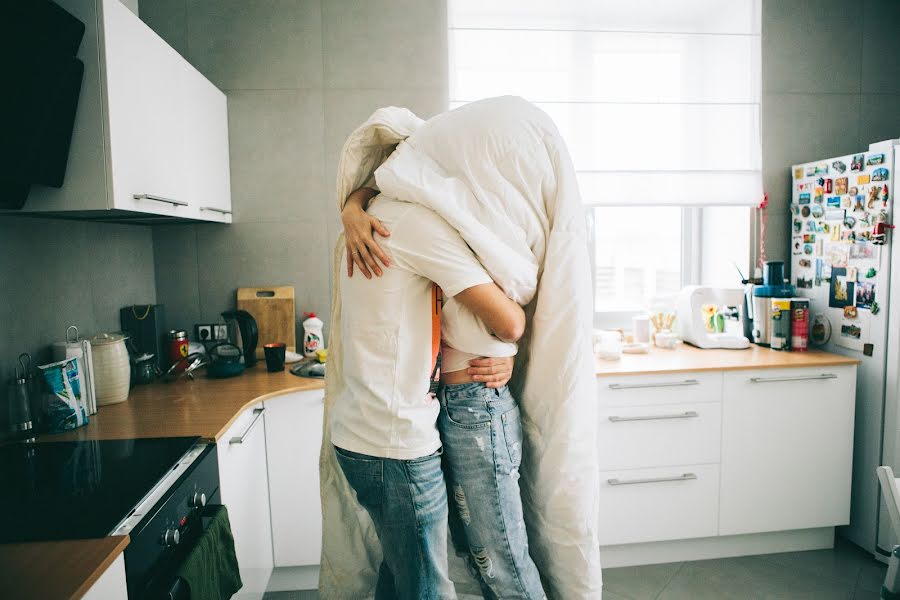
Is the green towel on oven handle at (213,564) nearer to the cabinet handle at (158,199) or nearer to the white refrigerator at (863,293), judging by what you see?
the cabinet handle at (158,199)

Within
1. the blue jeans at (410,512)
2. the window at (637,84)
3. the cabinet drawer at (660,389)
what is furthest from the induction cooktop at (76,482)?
the window at (637,84)

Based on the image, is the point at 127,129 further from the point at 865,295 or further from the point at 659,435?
the point at 865,295

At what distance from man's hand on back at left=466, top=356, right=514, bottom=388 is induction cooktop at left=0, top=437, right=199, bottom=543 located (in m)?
0.74

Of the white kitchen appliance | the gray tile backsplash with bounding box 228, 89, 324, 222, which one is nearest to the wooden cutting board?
the gray tile backsplash with bounding box 228, 89, 324, 222

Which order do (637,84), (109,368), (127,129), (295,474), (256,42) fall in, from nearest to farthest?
(127,129) → (109,368) → (295,474) → (256,42) → (637,84)

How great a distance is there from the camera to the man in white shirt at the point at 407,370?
3.56 ft

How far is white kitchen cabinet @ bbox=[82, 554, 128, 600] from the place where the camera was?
932 mm

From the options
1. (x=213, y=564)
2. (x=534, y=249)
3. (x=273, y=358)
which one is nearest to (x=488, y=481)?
(x=534, y=249)

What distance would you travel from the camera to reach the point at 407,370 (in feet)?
3.66

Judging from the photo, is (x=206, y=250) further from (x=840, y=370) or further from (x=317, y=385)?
(x=840, y=370)

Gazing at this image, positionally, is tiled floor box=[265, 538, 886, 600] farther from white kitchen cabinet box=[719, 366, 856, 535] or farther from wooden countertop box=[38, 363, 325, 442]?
wooden countertop box=[38, 363, 325, 442]

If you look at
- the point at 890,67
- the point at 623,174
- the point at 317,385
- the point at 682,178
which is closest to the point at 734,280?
the point at 682,178

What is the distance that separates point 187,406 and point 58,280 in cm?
58

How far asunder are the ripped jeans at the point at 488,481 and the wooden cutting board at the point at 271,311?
5.19ft
